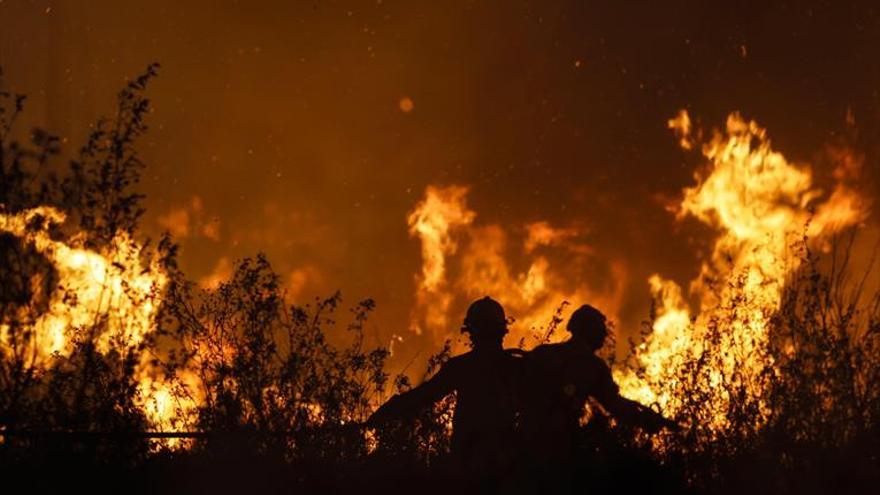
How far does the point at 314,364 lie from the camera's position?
9.75m

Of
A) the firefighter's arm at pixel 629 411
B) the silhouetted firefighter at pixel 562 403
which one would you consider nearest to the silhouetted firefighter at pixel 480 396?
the silhouetted firefighter at pixel 562 403

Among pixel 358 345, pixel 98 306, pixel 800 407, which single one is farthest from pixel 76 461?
pixel 800 407

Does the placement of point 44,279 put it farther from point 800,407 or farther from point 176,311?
point 800,407

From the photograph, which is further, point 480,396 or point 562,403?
point 562,403

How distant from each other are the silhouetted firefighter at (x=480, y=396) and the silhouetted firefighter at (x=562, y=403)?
150mm

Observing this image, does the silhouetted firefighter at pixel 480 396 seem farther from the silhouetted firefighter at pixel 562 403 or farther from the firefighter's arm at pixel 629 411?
the firefighter's arm at pixel 629 411

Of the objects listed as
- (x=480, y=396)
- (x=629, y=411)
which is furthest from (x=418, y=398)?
(x=629, y=411)

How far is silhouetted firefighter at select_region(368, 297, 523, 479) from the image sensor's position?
6988 millimetres

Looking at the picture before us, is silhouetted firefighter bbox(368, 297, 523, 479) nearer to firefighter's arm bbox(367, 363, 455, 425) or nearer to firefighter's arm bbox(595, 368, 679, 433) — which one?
firefighter's arm bbox(367, 363, 455, 425)

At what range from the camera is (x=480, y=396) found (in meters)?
7.13

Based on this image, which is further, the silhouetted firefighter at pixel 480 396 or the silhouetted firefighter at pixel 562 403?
the silhouetted firefighter at pixel 562 403

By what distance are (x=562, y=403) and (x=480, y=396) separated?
2.41ft

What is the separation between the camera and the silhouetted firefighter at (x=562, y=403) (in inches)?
279

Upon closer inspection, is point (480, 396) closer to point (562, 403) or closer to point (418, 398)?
point (418, 398)
